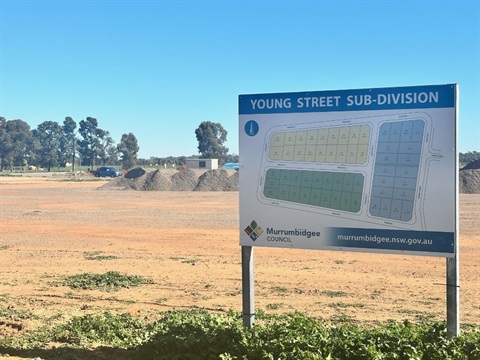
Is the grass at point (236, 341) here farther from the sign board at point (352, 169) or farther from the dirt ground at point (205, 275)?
the dirt ground at point (205, 275)

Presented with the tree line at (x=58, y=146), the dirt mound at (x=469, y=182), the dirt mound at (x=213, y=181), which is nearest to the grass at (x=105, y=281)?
the dirt mound at (x=469, y=182)

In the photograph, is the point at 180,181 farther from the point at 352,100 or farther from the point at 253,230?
the point at 352,100

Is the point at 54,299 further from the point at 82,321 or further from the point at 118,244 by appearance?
the point at 118,244

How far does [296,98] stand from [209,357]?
293 centimetres

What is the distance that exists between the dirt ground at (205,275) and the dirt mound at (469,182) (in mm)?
25191

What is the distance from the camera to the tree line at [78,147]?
127688 mm

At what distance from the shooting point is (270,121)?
20.5 feet

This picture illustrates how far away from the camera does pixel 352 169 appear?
5922 mm

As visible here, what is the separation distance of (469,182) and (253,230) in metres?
44.8

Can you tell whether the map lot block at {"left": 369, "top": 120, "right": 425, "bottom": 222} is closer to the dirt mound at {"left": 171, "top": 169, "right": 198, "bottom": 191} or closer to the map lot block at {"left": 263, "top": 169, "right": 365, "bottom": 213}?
the map lot block at {"left": 263, "top": 169, "right": 365, "bottom": 213}

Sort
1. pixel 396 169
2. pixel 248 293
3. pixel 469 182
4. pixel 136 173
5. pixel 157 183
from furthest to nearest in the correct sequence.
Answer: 1. pixel 136 173
2. pixel 157 183
3. pixel 469 182
4. pixel 248 293
5. pixel 396 169

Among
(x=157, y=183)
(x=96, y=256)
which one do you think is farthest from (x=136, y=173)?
(x=96, y=256)

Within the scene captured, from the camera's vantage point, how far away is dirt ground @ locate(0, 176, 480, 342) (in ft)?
30.6

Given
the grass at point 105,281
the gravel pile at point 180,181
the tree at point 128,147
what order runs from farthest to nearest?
the tree at point 128,147 < the gravel pile at point 180,181 < the grass at point 105,281
